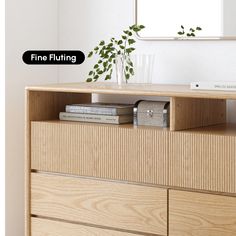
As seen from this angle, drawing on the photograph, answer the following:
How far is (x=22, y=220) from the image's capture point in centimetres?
339

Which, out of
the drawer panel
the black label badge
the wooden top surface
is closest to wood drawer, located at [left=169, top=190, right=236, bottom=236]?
the drawer panel

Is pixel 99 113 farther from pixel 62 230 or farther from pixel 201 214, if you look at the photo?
pixel 201 214

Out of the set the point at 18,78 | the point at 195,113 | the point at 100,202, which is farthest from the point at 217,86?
the point at 18,78

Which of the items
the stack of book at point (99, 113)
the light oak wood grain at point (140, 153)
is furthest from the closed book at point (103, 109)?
the light oak wood grain at point (140, 153)

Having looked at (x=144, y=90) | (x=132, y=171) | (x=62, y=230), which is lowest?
(x=62, y=230)

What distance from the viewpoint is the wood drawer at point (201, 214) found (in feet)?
8.17

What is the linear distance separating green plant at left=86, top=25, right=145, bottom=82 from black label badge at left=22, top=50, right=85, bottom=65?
11 centimetres

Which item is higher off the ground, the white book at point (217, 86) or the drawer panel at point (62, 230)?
the white book at point (217, 86)

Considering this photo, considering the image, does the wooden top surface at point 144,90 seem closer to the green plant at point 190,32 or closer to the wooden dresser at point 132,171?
the wooden dresser at point 132,171

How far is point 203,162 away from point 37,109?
89 cm

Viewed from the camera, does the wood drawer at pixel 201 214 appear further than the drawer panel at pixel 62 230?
No

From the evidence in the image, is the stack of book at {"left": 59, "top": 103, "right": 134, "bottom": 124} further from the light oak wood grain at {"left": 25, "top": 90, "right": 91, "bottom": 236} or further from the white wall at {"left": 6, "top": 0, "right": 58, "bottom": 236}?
the white wall at {"left": 6, "top": 0, "right": 58, "bottom": 236}

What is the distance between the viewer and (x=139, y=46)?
3.25 meters

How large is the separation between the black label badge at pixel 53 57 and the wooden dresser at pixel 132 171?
0.34 metres
